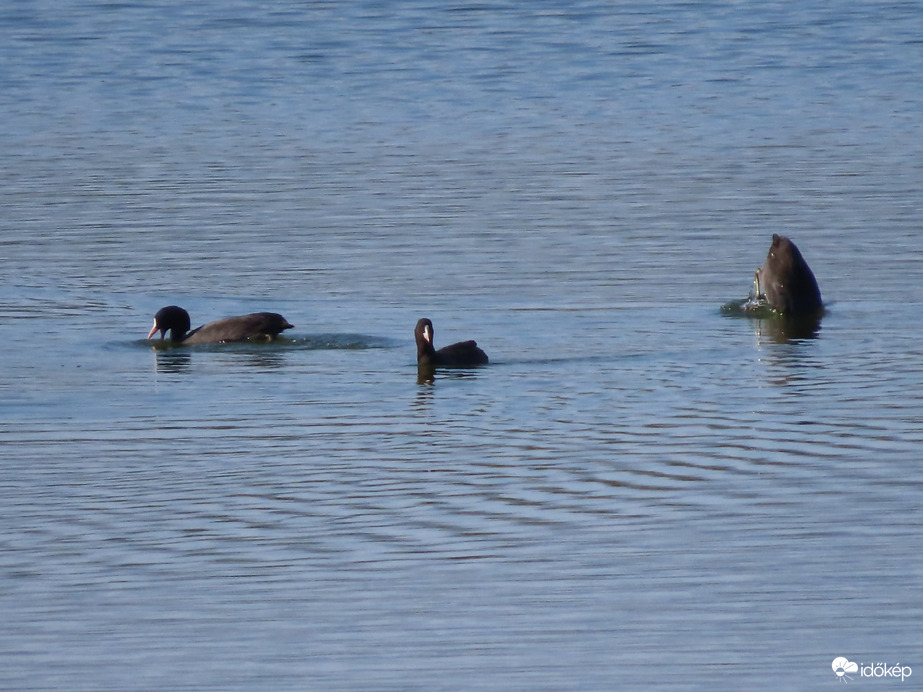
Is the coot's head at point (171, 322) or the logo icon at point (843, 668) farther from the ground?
the coot's head at point (171, 322)

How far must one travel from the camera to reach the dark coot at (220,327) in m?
14.6

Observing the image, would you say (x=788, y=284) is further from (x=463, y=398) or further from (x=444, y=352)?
(x=463, y=398)

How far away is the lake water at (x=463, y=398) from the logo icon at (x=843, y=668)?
0.26 feet

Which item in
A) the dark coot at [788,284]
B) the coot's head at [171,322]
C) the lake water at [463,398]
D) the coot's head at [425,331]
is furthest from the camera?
the dark coot at [788,284]

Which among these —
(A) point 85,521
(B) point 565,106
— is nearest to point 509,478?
(A) point 85,521

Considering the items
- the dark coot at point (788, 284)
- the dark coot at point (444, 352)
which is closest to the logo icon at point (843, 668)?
the dark coot at point (444, 352)

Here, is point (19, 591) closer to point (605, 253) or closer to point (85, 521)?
point (85, 521)

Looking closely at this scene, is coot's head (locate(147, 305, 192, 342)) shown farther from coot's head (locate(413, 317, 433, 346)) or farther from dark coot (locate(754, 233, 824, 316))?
dark coot (locate(754, 233, 824, 316))

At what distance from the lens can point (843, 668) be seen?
6.97 metres

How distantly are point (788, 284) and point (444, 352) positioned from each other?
3.64 m

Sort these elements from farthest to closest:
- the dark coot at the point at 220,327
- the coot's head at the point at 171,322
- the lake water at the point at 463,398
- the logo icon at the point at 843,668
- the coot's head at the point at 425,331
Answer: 1. the coot's head at the point at 171,322
2. the dark coot at the point at 220,327
3. the coot's head at the point at 425,331
4. the lake water at the point at 463,398
5. the logo icon at the point at 843,668

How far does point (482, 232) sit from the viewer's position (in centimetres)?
1958

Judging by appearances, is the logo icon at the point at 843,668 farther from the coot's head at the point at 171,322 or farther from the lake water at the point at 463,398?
the coot's head at the point at 171,322

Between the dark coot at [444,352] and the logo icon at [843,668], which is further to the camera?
the dark coot at [444,352]
